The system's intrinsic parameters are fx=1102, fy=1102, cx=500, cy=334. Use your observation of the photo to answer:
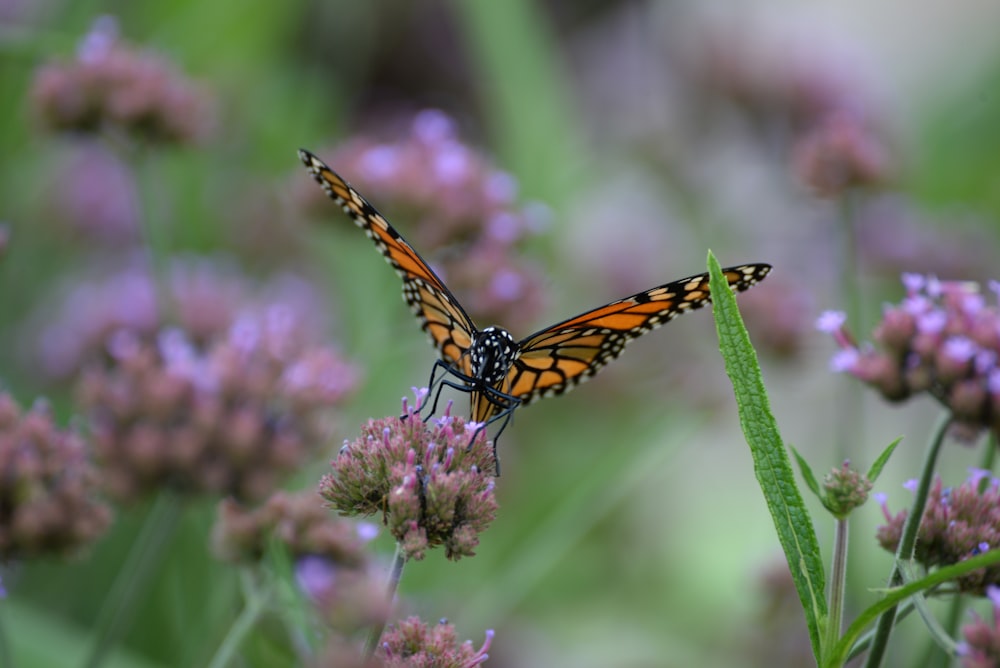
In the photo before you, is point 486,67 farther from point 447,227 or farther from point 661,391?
point 447,227

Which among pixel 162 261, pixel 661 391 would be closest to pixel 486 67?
pixel 661 391

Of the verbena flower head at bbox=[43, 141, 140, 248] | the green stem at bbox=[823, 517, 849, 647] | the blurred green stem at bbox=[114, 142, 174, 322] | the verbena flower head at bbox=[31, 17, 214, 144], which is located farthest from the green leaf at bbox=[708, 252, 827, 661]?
the verbena flower head at bbox=[43, 141, 140, 248]

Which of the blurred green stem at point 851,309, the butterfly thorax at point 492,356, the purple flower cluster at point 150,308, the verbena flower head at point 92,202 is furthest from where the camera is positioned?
the verbena flower head at point 92,202

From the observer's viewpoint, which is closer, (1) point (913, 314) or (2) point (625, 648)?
(1) point (913, 314)

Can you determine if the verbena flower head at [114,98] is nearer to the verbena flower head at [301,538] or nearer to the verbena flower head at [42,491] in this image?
the verbena flower head at [42,491]

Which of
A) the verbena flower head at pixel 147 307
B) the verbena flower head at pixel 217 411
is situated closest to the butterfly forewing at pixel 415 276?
the verbena flower head at pixel 217 411

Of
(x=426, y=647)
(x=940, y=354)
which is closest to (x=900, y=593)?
(x=426, y=647)

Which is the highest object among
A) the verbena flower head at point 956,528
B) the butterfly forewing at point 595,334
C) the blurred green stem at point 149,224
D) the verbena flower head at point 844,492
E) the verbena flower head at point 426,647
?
the blurred green stem at point 149,224
